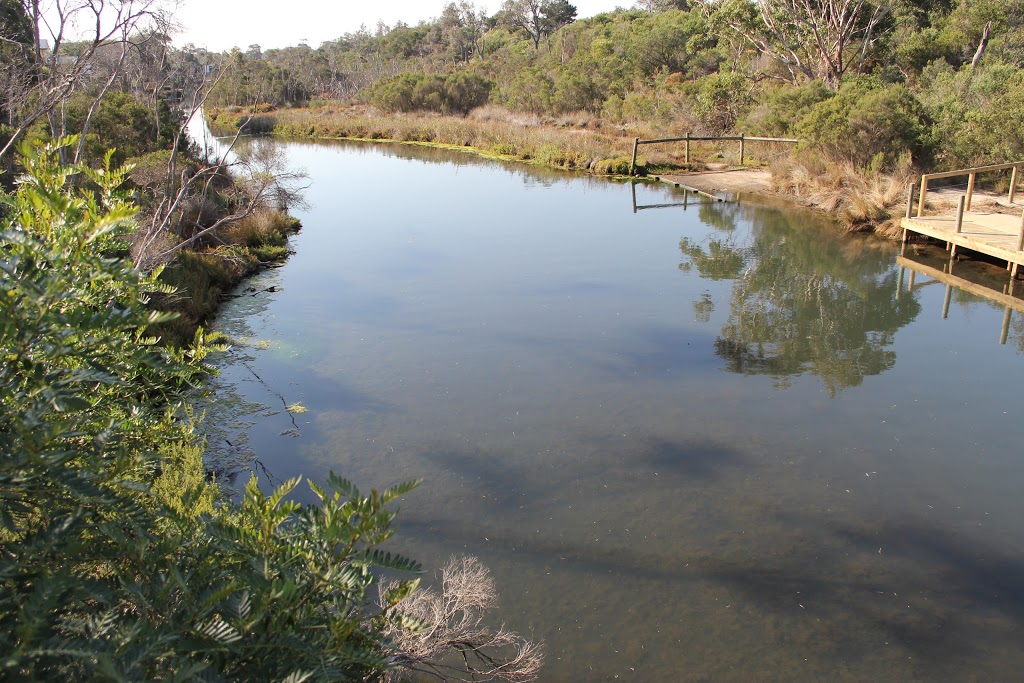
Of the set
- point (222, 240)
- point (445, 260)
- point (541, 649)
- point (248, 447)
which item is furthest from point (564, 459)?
point (222, 240)

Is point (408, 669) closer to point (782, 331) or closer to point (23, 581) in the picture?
point (23, 581)

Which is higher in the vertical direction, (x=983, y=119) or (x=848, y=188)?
(x=983, y=119)

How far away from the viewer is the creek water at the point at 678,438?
454 cm

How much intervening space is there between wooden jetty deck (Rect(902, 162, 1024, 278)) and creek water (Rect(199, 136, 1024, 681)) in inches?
18.7

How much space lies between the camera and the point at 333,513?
2.12m

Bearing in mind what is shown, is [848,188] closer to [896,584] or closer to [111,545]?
[896,584]

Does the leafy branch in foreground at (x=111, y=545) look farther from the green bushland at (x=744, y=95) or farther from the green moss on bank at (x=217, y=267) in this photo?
the green bushland at (x=744, y=95)

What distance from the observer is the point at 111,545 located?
222 centimetres

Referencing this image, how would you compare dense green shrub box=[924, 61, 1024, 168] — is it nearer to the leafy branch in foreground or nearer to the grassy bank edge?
the grassy bank edge

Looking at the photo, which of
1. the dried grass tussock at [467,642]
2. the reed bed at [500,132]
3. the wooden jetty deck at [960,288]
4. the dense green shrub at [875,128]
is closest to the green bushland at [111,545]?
the dried grass tussock at [467,642]

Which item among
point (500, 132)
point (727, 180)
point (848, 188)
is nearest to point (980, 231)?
point (848, 188)

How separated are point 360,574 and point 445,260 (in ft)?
36.1

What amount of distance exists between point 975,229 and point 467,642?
11122mm

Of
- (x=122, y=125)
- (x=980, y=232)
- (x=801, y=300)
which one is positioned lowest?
(x=801, y=300)
